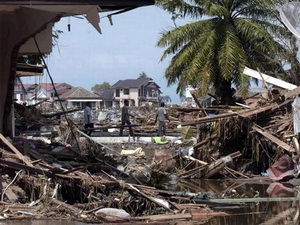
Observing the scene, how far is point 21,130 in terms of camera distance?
74.5 feet

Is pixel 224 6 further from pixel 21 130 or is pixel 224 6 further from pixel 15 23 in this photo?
pixel 15 23

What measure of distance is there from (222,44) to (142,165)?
17.6 m

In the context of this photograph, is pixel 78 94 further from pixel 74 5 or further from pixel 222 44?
pixel 74 5

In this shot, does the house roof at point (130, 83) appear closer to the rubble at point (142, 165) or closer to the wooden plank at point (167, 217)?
the rubble at point (142, 165)

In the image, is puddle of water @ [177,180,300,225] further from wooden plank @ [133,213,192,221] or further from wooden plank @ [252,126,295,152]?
wooden plank @ [252,126,295,152]

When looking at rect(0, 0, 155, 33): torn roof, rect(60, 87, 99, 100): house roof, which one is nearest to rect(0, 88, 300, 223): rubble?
rect(0, 0, 155, 33): torn roof

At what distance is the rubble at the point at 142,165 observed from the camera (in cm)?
1170

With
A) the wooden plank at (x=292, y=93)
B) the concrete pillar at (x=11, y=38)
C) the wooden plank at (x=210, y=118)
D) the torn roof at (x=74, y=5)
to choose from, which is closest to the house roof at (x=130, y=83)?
the wooden plank at (x=210, y=118)

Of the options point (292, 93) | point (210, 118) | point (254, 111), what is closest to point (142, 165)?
point (210, 118)

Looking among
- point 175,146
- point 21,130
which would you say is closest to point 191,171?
point 175,146

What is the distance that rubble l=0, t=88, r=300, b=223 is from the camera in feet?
38.4

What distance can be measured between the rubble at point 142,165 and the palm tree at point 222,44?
22.5 feet

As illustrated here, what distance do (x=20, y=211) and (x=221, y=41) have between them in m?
22.2

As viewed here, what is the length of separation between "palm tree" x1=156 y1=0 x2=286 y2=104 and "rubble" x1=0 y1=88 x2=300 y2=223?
22.5 ft
